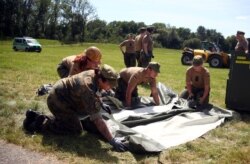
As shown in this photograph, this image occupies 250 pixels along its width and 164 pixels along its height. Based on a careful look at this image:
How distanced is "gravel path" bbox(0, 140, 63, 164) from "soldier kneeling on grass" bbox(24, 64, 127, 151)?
0.65 m

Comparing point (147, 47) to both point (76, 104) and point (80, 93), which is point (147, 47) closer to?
point (76, 104)

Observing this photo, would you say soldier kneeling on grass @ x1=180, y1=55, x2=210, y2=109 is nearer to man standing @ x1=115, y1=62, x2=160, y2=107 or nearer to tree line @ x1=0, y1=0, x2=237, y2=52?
man standing @ x1=115, y1=62, x2=160, y2=107

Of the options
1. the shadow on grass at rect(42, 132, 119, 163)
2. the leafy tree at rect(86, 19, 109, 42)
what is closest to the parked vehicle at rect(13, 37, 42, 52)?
the shadow on grass at rect(42, 132, 119, 163)

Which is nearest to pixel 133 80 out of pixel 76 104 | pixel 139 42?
pixel 76 104

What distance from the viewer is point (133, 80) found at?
22.1 feet

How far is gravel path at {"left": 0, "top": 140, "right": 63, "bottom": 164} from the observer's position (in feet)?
13.4

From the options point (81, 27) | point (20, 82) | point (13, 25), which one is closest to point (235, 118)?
point (20, 82)

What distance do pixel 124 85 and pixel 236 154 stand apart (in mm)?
3026

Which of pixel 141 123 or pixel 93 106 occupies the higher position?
pixel 93 106

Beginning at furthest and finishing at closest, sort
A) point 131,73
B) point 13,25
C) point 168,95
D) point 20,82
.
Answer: point 13,25 → point 20,82 → point 168,95 → point 131,73

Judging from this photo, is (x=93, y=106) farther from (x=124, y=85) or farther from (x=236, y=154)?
(x=124, y=85)

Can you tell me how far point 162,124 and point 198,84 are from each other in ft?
6.03

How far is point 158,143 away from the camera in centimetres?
480

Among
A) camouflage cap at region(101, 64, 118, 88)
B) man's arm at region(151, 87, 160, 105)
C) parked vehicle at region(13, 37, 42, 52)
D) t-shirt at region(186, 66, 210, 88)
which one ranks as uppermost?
camouflage cap at region(101, 64, 118, 88)
